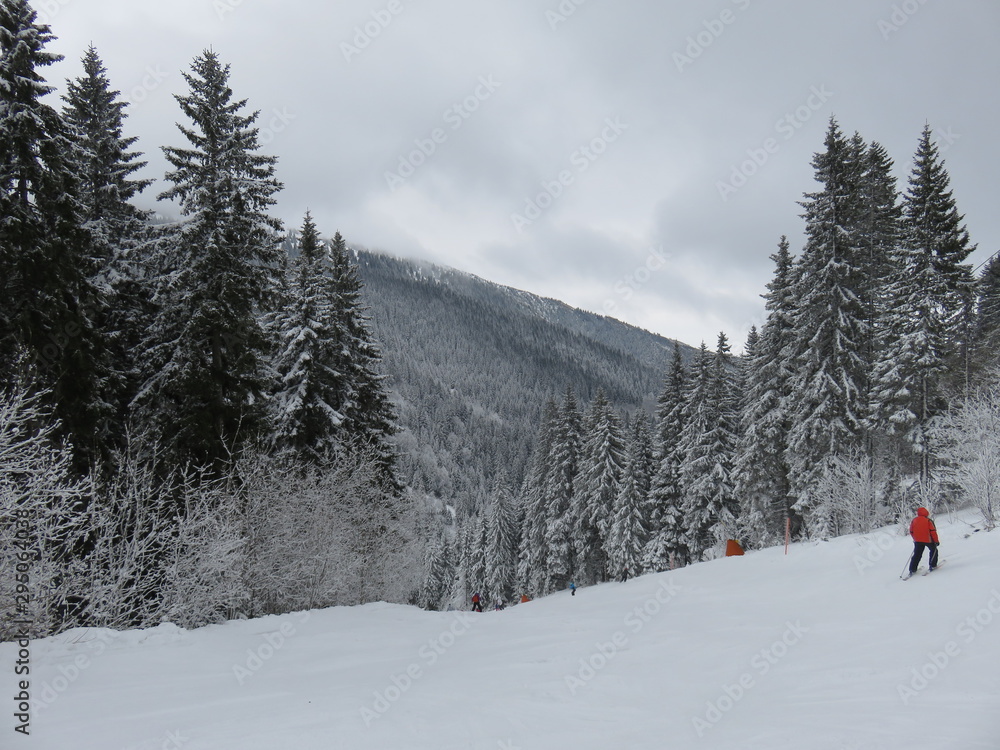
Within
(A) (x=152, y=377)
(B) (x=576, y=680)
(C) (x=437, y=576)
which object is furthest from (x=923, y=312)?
(C) (x=437, y=576)

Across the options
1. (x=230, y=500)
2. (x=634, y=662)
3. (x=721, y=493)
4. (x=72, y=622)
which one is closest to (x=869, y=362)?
(x=721, y=493)

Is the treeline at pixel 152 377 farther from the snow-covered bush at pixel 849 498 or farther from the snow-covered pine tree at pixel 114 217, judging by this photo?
the snow-covered bush at pixel 849 498

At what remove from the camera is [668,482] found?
39.4 meters

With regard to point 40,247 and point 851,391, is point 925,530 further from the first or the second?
point 40,247

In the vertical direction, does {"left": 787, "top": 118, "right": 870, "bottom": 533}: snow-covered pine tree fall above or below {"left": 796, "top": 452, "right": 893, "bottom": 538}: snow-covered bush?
above

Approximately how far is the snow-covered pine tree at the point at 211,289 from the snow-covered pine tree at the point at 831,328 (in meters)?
22.9

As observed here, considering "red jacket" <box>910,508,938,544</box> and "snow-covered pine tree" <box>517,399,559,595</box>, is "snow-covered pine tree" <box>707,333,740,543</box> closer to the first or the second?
"snow-covered pine tree" <box>517,399,559,595</box>

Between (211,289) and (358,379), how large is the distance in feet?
29.6

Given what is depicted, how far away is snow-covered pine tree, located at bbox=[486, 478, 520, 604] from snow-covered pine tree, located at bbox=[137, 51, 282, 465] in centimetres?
4294

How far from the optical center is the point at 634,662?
388 inches

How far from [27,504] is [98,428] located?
21.8ft

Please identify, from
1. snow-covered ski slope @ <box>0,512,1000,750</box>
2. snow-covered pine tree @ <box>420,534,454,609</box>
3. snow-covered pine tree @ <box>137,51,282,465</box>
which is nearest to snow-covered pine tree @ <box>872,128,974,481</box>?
snow-covered ski slope @ <box>0,512,1000,750</box>

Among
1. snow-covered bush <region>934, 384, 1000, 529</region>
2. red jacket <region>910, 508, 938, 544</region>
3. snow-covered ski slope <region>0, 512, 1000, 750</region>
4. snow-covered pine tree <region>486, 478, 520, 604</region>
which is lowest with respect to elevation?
snow-covered pine tree <region>486, 478, 520, 604</region>

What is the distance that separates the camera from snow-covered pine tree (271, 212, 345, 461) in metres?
21.4
